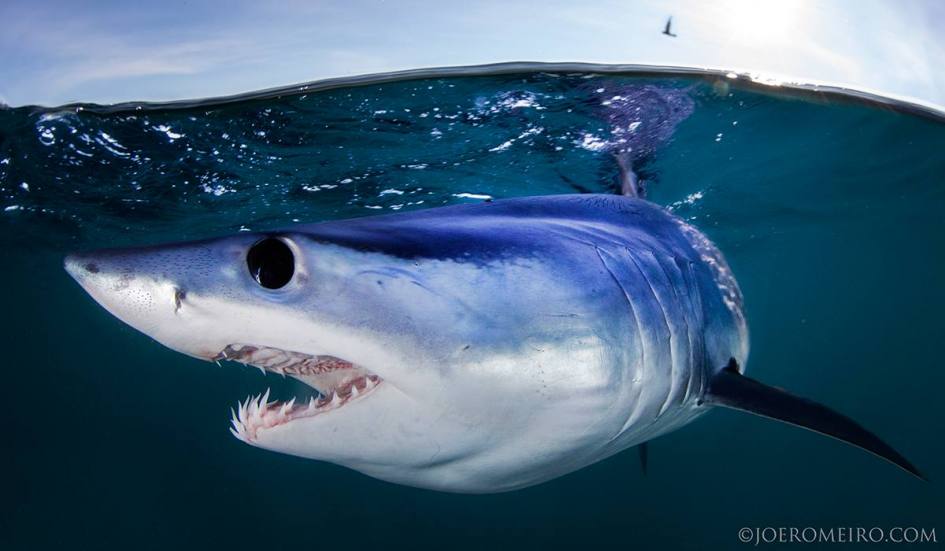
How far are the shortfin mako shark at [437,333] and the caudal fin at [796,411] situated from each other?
12 mm

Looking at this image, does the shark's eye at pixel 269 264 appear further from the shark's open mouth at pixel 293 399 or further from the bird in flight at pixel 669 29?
the bird in flight at pixel 669 29

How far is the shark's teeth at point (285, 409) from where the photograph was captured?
66.1 inches

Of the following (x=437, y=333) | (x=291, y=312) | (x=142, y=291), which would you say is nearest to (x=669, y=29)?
(x=437, y=333)

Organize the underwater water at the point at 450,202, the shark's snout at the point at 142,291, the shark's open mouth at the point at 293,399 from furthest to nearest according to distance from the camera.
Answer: the underwater water at the point at 450,202 < the shark's open mouth at the point at 293,399 < the shark's snout at the point at 142,291

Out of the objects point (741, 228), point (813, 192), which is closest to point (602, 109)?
point (813, 192)

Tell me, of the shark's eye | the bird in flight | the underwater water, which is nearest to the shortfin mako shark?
the shark's eye

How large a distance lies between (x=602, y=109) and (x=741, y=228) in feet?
39.0

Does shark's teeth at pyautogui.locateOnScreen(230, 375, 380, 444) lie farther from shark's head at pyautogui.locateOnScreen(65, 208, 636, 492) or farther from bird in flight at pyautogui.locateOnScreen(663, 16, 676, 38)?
bird in flight at pyautogui.locateOnScreen(663, 16, 676, 38)

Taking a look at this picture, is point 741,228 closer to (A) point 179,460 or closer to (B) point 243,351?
(B) point 243,351

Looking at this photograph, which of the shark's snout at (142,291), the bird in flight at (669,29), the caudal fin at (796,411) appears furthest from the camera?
the bird in flight at (669,29)

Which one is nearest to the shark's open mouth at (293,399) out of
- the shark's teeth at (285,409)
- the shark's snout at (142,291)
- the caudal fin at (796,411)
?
the shark's teeth at (285,409)

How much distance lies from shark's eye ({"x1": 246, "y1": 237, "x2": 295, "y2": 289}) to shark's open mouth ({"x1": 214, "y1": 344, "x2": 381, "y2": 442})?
26 cm

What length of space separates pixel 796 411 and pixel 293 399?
1951 mm

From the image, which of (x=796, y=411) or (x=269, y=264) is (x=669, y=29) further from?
(x=269, y=264)
